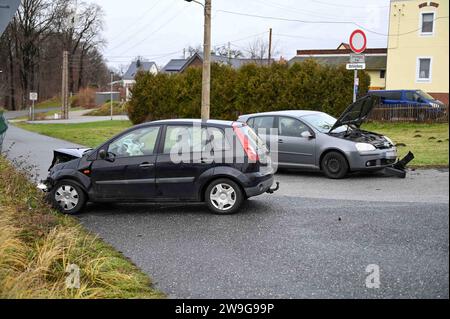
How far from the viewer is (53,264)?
16.1ft

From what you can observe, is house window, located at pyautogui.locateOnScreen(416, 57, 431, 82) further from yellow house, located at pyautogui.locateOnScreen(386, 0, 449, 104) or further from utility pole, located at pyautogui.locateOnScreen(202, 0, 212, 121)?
utility pole, located at pyautogui.locateOnScreen(202, 0, 212, 121)

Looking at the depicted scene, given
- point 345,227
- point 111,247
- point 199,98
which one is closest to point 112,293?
point 111,247

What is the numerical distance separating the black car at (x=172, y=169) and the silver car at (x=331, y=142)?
3.35 meters

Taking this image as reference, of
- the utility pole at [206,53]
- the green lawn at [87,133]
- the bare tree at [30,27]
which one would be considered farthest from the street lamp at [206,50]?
the green lawn at [87,133]

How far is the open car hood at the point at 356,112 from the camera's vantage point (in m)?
10.6

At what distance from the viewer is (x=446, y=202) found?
2.71 m

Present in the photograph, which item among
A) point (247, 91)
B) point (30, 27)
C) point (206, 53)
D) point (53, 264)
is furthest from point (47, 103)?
point (53, 264)

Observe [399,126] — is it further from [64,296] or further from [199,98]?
[64,296]

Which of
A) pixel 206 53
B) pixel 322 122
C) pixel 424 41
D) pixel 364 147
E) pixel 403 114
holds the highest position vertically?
pixel 206 53

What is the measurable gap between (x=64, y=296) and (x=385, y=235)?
12.4 feet

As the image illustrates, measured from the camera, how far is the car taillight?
7.82 metres

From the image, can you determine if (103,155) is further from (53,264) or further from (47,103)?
(47,103)

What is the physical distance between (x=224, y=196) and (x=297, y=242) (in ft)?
6.30

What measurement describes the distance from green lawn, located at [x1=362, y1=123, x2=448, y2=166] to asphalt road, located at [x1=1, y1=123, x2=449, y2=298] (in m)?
2.45
